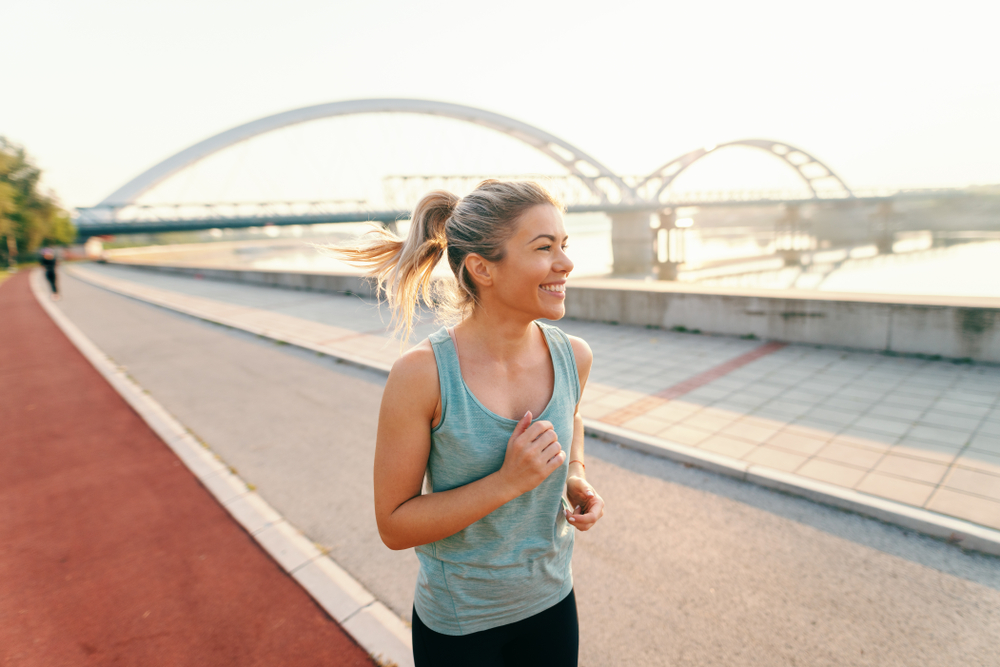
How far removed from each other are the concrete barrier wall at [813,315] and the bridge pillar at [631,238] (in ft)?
160

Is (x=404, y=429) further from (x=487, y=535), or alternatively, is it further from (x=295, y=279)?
(x=295, y=279)

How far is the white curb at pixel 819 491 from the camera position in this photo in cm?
337

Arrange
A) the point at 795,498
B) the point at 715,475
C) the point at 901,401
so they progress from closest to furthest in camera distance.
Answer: the point at 795,498, the point at 715,475, the point at 901,401

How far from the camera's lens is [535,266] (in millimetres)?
1438

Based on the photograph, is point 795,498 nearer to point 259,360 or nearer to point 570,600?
point 570,600

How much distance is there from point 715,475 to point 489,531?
358cm

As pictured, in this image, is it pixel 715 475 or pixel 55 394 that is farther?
pixel 55 394

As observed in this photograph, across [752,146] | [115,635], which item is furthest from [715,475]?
[752,146]

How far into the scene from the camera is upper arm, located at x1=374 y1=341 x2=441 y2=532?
1.32 metres

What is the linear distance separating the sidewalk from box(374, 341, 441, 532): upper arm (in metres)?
1.97

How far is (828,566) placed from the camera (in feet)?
10.6

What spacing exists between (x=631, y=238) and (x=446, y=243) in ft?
199

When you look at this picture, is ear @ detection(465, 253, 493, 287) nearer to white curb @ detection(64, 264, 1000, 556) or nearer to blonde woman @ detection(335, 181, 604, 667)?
blonde woman @ detection(335, 181, 604, 667)

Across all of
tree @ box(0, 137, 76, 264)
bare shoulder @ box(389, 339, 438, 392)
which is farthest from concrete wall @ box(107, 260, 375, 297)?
tree @ box(0, 137, 76, 264)
